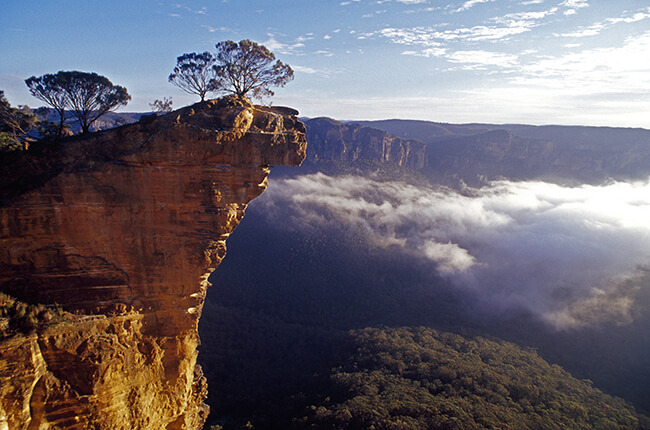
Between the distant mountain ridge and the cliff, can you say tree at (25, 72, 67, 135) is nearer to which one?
the cliff

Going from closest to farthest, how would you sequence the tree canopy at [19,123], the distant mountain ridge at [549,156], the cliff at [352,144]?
the tree canopy at [19,123] < the cliff at [352,144] < the distant mountain ridge at [549,156]

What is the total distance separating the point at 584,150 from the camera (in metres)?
174

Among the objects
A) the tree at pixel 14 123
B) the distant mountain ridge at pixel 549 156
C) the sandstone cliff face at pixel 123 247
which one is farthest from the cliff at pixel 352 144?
the sandstone cliff face at pixel 123 247

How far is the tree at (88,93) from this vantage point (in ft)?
67.6

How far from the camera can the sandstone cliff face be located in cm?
1429

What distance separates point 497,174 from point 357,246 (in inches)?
4442

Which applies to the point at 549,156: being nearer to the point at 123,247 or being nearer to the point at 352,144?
the point at 352,144

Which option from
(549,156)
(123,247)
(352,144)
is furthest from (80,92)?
(549,156)

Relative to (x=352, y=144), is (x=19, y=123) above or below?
above

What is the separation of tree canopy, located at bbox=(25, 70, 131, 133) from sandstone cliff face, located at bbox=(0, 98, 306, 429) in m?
6.96

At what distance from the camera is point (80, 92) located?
2100cm

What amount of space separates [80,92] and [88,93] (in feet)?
1.29

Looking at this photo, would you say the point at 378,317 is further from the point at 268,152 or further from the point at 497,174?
the point at 497,174

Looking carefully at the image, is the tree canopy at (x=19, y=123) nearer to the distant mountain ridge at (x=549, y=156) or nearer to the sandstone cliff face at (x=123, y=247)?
the sandstone cliff face at (x=123, y=247)
